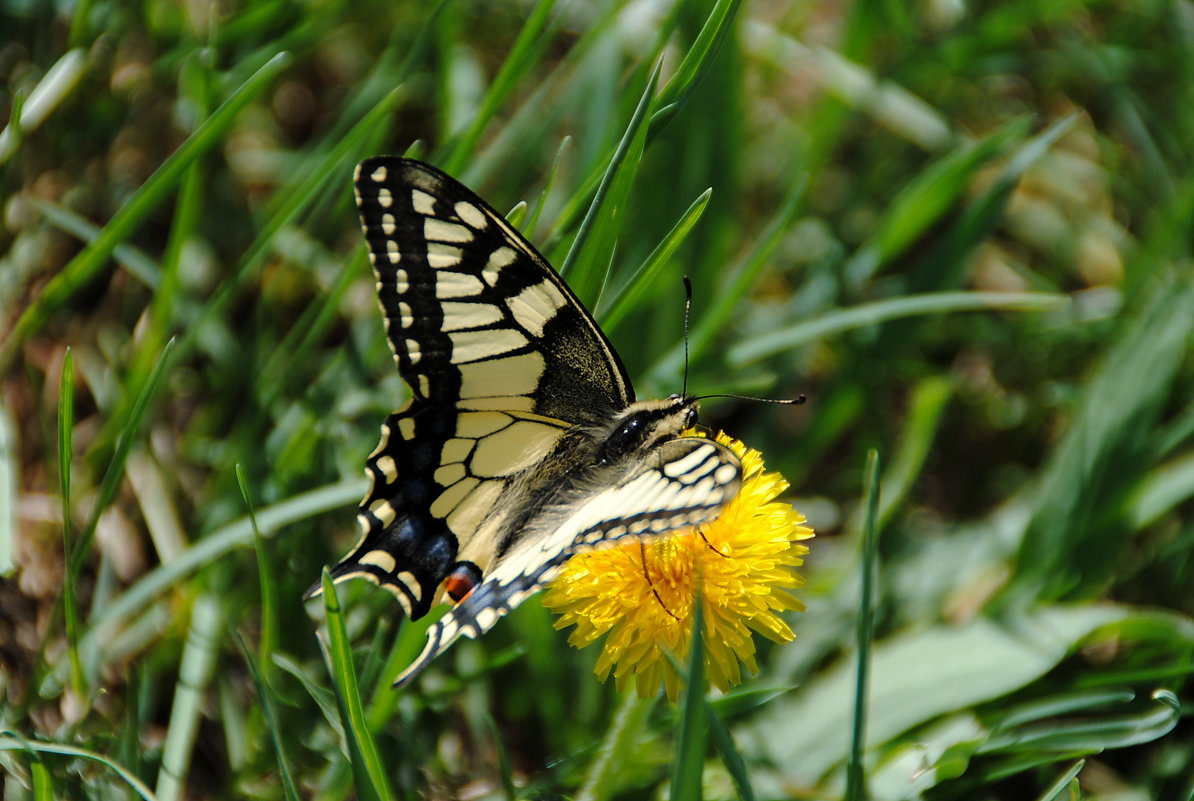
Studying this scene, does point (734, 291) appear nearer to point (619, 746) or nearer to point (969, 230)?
point (969, 230)

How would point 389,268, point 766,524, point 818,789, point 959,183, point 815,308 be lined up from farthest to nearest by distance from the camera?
1. point 815,308
2. point 959,183
3. point 818,789
4. point 389,268
5. point 766,524

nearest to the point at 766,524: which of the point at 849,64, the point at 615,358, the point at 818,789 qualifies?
the point at 615,358

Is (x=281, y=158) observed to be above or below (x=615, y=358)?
above

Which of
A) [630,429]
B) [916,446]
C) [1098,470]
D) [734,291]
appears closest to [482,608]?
[630,429]

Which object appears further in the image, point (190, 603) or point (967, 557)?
point (967, 557)

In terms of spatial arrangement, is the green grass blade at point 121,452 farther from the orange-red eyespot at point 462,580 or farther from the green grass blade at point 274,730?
the orange-red eyespot at point 462,580

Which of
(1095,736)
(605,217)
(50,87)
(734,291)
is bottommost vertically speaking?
(1095,736)

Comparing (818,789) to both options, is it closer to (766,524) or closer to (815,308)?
(766,524)

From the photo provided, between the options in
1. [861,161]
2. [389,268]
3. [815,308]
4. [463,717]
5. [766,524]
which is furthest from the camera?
[861,161]
